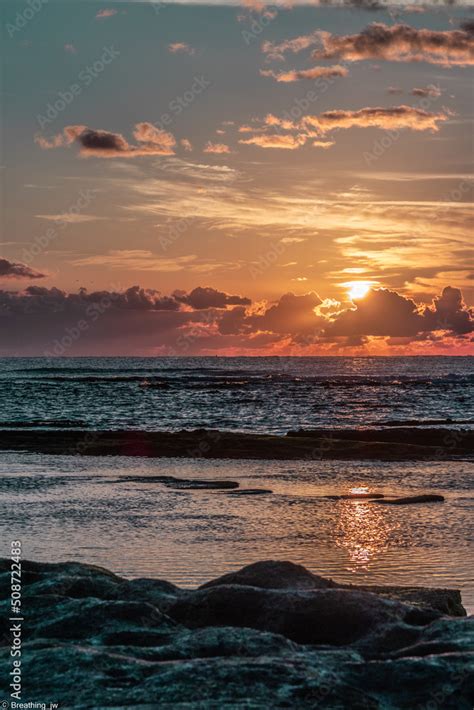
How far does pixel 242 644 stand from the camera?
7.27m

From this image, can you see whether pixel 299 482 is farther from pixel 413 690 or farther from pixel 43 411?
pixel 43 411

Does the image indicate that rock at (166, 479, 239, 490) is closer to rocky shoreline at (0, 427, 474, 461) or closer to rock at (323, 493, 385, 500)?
rock at (323, 493, 385, 500)

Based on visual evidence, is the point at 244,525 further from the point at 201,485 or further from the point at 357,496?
the point at 201,485

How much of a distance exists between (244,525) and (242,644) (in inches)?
428

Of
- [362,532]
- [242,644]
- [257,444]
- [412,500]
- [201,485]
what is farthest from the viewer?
[257,444]

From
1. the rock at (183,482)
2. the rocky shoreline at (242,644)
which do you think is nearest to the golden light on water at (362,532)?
the rocky shoreline at (242,644)

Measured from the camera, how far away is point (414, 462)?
108 ft

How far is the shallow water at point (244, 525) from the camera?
1396 cm

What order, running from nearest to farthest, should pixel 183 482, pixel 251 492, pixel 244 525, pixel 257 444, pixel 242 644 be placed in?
pixel 242 644, pixel 244 525, pixel 251 492, pixel 183 482, pixel 257 444

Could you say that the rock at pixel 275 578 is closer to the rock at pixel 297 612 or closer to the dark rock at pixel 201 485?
the rock at pixel 297 612

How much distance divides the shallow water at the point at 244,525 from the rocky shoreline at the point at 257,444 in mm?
6096

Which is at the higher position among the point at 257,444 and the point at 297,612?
the point at 297,612

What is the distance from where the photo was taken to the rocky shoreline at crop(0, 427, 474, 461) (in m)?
35.5

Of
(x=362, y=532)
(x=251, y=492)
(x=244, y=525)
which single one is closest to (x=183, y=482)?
(x=251, y=492)
